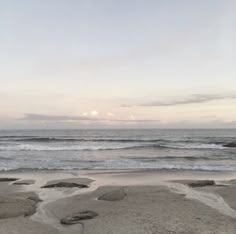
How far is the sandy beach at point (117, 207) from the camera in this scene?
636 cm

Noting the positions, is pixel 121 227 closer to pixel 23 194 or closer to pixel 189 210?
pixel 189 210

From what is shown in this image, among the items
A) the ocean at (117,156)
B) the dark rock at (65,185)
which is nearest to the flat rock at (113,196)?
the dark rock at (65,185)

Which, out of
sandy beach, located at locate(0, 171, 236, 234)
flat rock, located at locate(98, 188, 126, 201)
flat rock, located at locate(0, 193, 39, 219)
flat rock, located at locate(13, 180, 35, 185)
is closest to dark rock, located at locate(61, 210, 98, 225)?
sandy beach, located at locate(0, 171, 236, 234)

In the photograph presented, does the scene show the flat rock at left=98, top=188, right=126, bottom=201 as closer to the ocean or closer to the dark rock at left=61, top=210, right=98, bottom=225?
the dark rock at left=61, top=210, right=98, bottom=225

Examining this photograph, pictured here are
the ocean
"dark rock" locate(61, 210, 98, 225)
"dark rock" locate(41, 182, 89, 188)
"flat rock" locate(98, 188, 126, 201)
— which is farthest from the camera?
the ocean

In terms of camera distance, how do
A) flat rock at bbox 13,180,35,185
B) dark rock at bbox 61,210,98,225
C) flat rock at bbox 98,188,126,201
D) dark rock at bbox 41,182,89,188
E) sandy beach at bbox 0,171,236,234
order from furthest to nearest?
flat rock at bbox 13,180,35,185 → dark rock at bbox 41,182,89,188 → flat rock at bbox 98,188,126,201 → dark rock at bbox 61,210,98,225 → sandy beach at bbox 0,171,236,234

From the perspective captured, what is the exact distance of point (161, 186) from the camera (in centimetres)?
1112

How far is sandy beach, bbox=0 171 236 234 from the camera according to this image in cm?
636

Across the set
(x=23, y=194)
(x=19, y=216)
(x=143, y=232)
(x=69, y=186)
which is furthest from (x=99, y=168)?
(x=143, y=232)

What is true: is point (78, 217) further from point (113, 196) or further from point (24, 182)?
point (24, 182)

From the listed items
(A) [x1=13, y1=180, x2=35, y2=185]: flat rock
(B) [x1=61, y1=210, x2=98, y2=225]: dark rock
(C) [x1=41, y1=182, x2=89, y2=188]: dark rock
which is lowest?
(A) [x1=13, y1=180, x2=35, y2=185]: flat rock

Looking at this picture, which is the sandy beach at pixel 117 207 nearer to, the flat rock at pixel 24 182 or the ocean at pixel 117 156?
the flat rock at pixel 24 182

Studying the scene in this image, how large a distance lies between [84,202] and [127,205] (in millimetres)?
1269

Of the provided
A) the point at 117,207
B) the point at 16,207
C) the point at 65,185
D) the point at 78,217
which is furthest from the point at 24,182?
the point at 78,217
